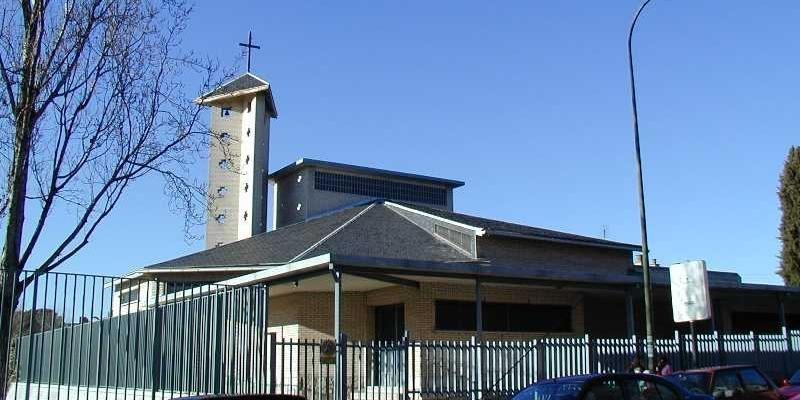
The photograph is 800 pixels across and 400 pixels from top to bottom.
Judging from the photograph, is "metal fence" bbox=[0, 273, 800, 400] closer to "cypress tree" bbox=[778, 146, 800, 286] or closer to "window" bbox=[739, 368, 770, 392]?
"window" bbox=[739, 368, 770, 392]

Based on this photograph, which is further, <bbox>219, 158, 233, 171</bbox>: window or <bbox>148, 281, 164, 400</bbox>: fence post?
<bbox>219, 158, 233, 171</bbox>: window

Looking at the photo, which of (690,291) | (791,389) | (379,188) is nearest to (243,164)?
(379,188)

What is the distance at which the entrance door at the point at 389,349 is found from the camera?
58.2 feet

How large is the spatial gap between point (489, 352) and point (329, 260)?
3.86 meters

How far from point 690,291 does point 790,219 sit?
34.0m

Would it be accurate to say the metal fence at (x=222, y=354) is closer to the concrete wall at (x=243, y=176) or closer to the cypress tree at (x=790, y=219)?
the concrete wall at (x=243, y=176)

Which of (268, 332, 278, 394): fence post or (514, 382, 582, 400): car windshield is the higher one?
(268, 332, 278, 394): fence post

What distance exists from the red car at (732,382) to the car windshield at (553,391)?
3.88m

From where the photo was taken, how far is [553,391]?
1166cm

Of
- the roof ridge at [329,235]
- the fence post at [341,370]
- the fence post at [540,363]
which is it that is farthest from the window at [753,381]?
the roof ridge at [329,235]

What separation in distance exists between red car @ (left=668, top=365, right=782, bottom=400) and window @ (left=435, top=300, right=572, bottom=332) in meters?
9.09

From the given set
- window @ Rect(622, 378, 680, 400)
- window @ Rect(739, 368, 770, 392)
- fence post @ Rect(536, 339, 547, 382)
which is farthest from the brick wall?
window @ Rect(622, 378, 680, 400)

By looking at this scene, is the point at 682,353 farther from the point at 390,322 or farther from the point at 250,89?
the point at 250,89

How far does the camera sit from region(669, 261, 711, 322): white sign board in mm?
17000
